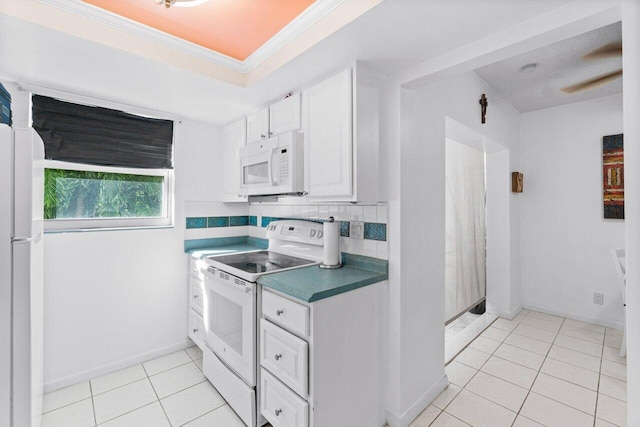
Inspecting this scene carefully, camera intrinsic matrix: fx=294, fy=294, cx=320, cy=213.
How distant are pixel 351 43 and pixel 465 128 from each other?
156 cm

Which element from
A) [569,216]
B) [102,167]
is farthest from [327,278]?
[569,216]

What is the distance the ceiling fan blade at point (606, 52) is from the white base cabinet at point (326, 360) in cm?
253

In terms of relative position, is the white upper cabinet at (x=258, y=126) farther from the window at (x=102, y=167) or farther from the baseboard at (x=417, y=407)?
the baseboard at (x=417, y=407)

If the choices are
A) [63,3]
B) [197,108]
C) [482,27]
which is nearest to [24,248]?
[63,3]

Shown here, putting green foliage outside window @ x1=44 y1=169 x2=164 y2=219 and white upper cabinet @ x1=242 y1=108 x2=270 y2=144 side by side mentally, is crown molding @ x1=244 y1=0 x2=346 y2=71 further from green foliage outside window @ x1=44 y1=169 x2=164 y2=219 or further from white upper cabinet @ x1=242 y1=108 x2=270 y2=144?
green foliage outside window @ x1=44 y1=169 x2=164 y2=219

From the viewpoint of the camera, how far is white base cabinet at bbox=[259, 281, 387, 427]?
146cm

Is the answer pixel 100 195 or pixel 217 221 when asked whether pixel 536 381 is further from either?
pixel 100 195

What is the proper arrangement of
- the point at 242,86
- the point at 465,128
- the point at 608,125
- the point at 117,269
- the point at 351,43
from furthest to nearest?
the point at 608,125 → the point at 465,128 → the point at 117,269 → the point at 242,86 → the point at 351,43

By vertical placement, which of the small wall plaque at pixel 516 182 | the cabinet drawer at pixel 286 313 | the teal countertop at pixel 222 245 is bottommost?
the cabinet drawer at pixel 286 313

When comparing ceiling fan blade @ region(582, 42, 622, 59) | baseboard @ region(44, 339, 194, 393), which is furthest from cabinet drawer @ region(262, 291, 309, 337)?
ceiling fan blade @ region(582, 42, 622, 59)

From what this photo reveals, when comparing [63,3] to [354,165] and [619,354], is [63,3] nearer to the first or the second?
[354,165]

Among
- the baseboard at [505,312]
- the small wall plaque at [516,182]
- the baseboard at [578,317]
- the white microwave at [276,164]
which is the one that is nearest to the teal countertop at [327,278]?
the white microwave at [276,164]

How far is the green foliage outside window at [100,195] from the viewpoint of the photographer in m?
2.21

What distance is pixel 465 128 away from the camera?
8.47ft
